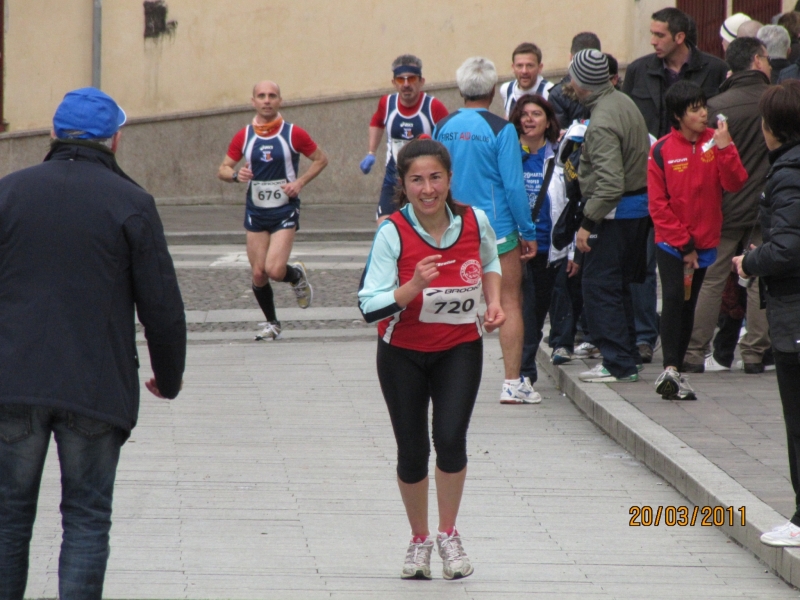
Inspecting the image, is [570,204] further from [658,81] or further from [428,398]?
[428,398]

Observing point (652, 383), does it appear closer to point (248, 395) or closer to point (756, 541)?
point (248, 395)

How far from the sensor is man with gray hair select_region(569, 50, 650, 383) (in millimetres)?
7637

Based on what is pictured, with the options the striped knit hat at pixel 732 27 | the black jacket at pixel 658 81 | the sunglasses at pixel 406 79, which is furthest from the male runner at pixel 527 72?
the striped knit hat at pixel 732 27

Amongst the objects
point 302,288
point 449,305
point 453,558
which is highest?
point 449,305

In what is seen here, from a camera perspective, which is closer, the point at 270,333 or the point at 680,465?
the point at 680,465

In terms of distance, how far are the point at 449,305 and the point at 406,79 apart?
6838 millimetres

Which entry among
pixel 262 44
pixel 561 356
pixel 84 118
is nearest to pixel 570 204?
pixel 561 356

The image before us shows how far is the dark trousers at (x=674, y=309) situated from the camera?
748 cm

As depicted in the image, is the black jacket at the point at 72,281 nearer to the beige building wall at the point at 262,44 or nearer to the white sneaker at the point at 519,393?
the white sneaker at the point at 519,393

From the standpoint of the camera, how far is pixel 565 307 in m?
9.02

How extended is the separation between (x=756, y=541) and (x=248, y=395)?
3.95 metres

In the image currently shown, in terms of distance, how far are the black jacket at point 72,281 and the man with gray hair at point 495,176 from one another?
145 inches

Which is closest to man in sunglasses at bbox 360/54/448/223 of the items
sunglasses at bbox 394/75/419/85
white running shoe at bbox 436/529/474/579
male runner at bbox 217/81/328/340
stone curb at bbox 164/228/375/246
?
sunglasses at bbox 394/75/419/85
